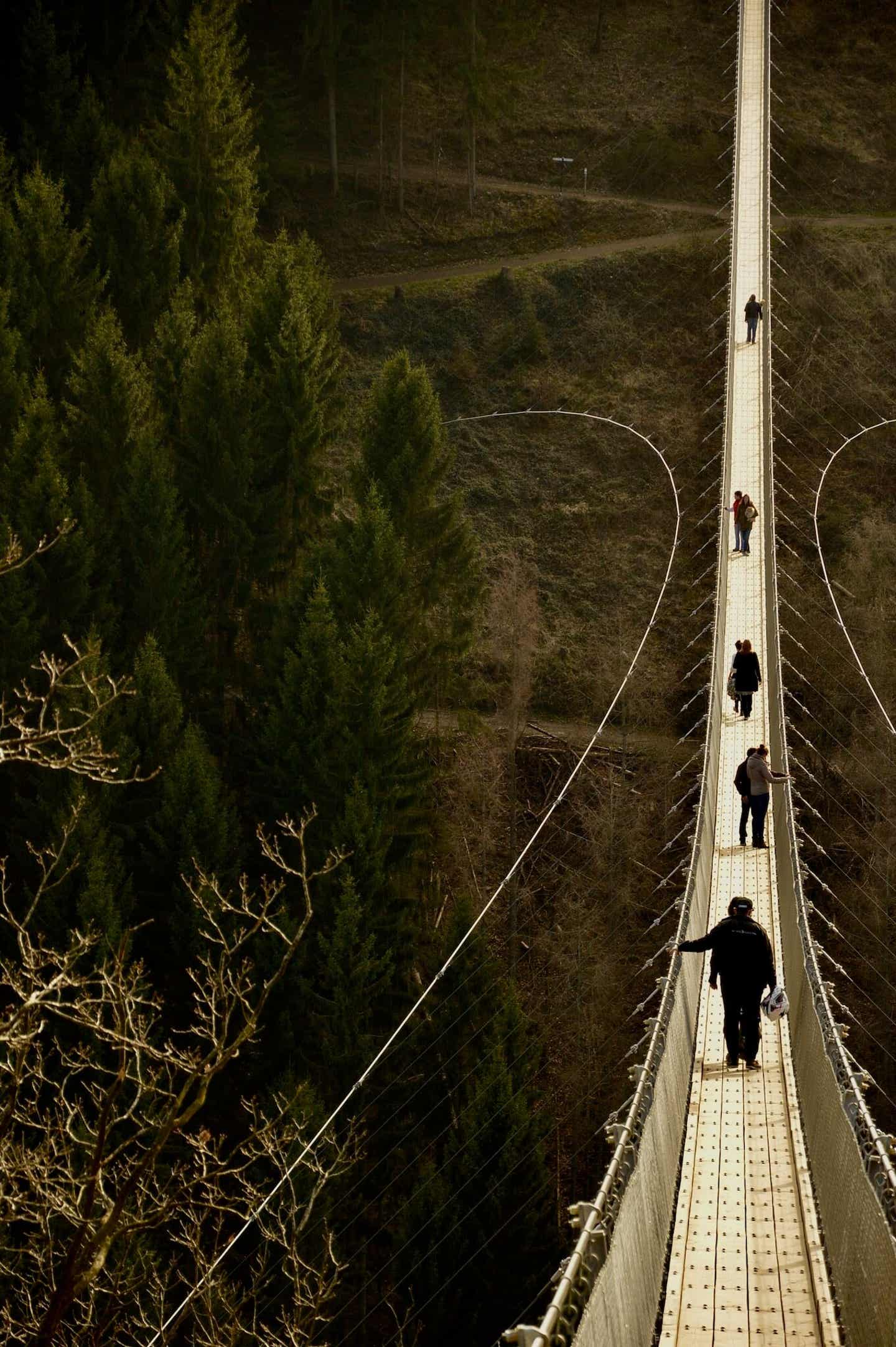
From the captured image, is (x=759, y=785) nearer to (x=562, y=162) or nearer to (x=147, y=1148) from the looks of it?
(x=147, y=1148)

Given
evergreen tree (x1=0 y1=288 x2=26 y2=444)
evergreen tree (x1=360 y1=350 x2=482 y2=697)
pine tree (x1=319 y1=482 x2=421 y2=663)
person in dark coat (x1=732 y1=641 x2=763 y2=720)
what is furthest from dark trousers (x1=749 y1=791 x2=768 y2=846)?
evergreen tree (x1=0 y1=288 x2=26 y2=444)

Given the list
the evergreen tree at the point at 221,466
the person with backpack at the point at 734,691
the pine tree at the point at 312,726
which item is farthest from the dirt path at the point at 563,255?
the person with backpack at the point at 734,691

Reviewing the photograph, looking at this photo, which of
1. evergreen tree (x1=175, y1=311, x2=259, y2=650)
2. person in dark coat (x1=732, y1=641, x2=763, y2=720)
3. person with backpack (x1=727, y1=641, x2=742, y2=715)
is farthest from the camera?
evergreen tree (x1=175, y1=311, x2=259, y2=650)

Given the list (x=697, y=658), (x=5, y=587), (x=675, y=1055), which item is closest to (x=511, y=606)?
(x=697, y=658)

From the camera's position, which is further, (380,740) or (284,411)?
(284,411)

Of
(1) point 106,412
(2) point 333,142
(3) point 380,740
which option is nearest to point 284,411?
(1) point 106,412

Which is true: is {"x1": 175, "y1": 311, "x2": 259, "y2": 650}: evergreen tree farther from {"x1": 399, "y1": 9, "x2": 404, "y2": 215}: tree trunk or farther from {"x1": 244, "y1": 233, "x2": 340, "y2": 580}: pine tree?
{"x1": 399, "y1": 9, "x2": 404, "y2": 215}: tree trunk

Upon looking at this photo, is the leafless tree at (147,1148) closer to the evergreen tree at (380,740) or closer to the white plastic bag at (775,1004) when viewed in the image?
the evergreen tree at (380,740)
